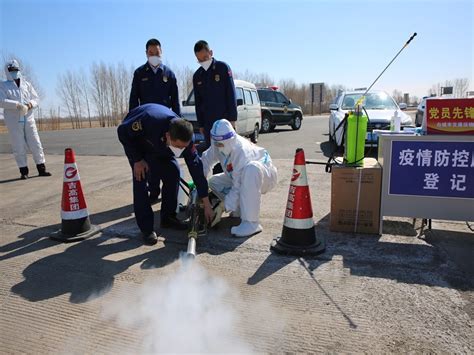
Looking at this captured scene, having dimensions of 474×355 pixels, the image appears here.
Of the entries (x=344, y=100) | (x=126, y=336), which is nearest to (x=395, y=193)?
(x=126, y=336)

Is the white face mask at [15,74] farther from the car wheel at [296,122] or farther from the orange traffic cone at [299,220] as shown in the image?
the car wheel at [296,122]

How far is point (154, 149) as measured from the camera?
374 cm

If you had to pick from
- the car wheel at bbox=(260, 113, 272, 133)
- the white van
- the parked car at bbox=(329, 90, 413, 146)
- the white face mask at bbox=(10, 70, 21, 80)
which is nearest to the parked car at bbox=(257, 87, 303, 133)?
the car wheel at bbox=(260, 113, 272, 133)

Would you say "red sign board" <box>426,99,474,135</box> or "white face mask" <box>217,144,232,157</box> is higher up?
"red sign board" <box>426,99,474,135</box>

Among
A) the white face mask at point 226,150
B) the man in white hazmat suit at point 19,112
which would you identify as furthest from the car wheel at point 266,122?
the white face mask at point 226,150

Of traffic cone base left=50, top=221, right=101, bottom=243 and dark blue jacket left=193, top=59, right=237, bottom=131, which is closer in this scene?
traffic cone base left=50, top=221, right=101, bottom=243

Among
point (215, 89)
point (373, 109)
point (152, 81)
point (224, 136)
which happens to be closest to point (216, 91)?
point (215, 89)

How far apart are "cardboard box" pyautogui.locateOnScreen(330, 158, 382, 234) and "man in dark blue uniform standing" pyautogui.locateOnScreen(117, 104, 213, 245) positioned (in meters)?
1.39

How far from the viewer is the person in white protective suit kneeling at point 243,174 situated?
12.9 feet

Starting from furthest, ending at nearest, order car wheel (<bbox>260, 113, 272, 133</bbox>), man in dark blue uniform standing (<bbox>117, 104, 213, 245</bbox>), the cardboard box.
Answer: car wheel (<bbox>260, 113, 272, 133</bbox>) → the cardboard box → man in dark blue uniform standing (<bbox>117, 104, 213, 245</bbox>)

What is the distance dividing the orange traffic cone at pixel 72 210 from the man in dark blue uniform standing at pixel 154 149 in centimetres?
73

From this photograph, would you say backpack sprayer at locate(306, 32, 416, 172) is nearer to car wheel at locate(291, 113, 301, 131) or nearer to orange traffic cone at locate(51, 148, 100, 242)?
orange traffic cone at locate(51, 148, 100, 242)

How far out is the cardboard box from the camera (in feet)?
12.7

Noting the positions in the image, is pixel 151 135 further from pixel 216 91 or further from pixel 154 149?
pixel 216 91
